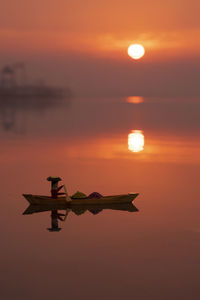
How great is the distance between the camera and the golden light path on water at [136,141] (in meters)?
42.3

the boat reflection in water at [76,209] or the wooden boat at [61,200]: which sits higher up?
the wooden boat at [61,200]

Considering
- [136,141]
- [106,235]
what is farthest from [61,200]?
[136,141]

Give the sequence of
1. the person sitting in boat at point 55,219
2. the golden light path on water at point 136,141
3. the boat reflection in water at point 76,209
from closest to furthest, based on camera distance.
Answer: the person sitting in boat at point 55,219
the boat reflection in water at point 76,209
the golden light path on water at point 136,141

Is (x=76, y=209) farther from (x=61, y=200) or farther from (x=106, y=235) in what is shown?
(x=106, y=235)

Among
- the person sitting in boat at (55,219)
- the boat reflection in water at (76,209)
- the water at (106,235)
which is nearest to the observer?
the water at (106,235)

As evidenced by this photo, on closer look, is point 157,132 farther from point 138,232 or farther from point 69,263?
point 69,263

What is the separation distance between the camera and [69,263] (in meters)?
15.5

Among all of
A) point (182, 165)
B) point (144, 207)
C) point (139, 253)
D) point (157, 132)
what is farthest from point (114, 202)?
point (157, 132)

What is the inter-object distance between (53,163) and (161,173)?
6888 mm

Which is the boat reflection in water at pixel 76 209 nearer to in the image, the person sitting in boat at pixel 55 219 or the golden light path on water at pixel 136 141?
the person sitting in boat at pixel 55 219

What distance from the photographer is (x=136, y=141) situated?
4822 centimetres

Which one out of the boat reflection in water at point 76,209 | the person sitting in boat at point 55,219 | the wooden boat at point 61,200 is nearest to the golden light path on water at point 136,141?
the boat reflection in water at point 76,209

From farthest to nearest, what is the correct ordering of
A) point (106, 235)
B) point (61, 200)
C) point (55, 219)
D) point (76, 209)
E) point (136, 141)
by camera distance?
point (136, 141) < point (61, 200) < point (76, 209) < point (55, 219) < point (106, 235)

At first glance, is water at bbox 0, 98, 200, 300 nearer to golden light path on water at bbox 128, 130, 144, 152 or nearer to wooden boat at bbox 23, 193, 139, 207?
wooden boat at bbox 23, 193, 139, 207
